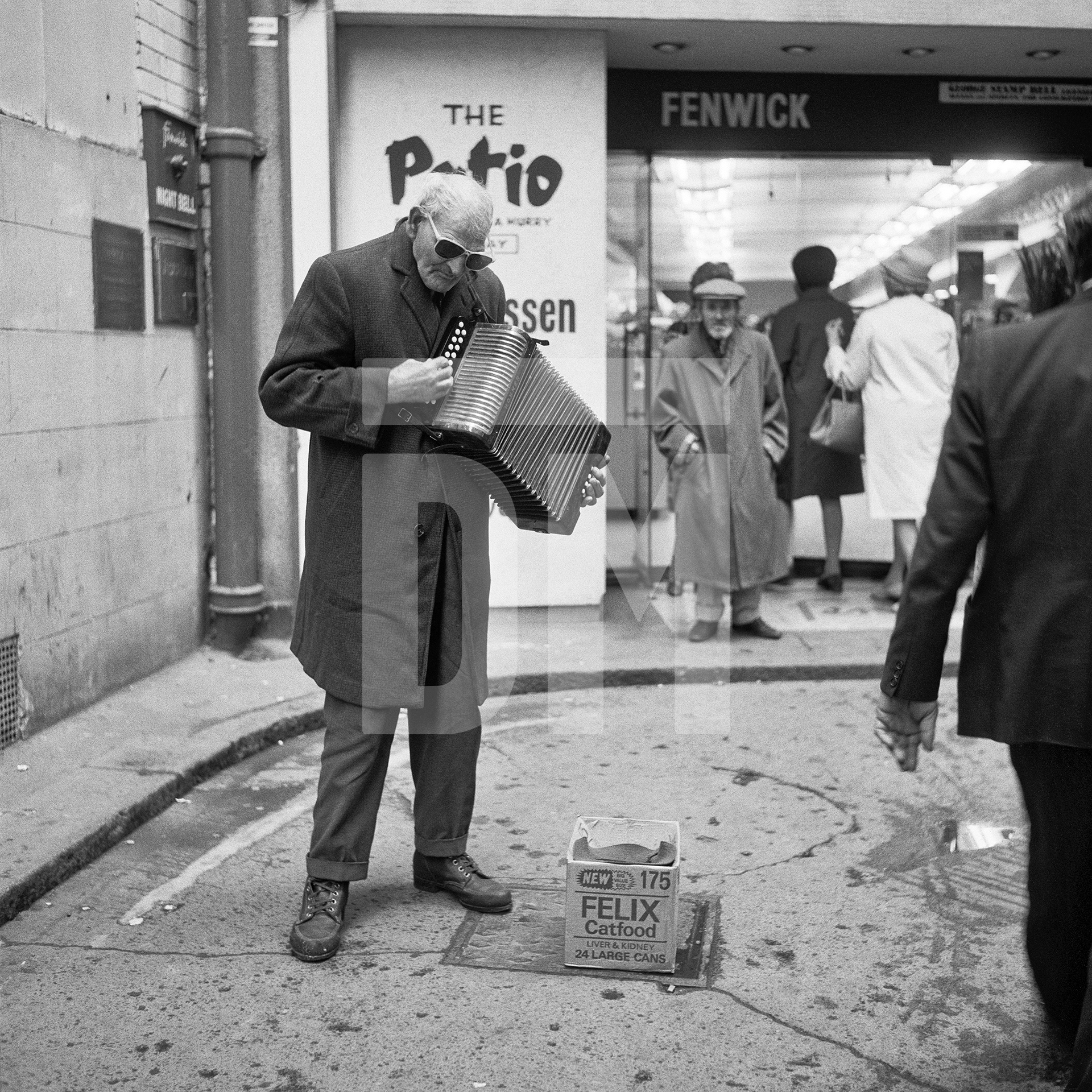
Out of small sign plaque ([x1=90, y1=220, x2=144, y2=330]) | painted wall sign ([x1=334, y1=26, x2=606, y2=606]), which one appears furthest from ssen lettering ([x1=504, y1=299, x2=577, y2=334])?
small sign plaque ([x1=90, y1=220, x2=144, y2=330])

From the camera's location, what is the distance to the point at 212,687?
21.3 feet

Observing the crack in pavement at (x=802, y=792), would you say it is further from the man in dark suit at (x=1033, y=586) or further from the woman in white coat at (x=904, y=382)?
the woman in white coat at (x=904, y=382)

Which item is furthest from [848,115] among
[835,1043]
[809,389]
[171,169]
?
[835,1043]

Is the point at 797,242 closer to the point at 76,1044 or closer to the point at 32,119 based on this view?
the point at 32,119

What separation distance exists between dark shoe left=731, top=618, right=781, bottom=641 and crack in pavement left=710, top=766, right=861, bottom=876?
213 centimetres

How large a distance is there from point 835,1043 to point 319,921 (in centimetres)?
137

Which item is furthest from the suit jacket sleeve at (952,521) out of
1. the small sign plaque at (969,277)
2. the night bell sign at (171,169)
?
the small sign plaque at (969,277)

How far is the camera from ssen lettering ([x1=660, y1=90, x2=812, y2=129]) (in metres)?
8.78

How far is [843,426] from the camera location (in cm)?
834

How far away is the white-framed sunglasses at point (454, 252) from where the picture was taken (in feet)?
11.9

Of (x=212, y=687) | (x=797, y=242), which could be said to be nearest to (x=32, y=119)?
(x=212, y=687)

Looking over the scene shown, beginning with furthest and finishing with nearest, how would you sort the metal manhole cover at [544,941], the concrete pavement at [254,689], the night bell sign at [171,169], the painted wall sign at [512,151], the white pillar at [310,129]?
the painted wall sign at [512,151]
the white pillar at [310,129]
the night bell sign at [171,169]
the concrete pavement at [254,689]
the metal manhole cover at [544,941]

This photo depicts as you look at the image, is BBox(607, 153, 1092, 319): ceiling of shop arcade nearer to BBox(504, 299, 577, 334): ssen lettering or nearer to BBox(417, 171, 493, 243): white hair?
BBox(504, 299, 577, 334): ssen lettering

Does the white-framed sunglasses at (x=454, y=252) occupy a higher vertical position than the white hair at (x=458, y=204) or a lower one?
lower
